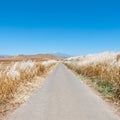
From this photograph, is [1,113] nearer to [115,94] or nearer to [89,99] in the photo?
[89,99]

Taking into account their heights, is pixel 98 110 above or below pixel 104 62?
below

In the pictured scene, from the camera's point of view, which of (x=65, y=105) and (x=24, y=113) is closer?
(x=24, y=113)

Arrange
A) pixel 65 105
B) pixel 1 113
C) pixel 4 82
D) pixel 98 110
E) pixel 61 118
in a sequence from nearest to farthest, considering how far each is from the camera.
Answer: pixel 61 118 < pixel 1 113 < pixel 98 110 < pixel 65 105 < pixel 4 82

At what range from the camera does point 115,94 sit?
37.9 feet

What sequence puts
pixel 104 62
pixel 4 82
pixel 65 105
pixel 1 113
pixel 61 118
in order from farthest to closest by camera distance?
pixel 104 62, pixel 4 82, pixel 65 105, pixel 1 113, pixel 61 118

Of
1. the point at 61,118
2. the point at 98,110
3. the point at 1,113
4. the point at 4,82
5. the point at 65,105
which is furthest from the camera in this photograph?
the point at 4,82

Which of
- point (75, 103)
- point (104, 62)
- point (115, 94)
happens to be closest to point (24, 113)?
point (75, 103)

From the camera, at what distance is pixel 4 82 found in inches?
429

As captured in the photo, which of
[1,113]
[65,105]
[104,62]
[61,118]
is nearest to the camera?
[61,118]

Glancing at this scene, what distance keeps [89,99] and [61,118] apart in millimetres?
3793

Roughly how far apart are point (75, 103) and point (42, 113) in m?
2.17

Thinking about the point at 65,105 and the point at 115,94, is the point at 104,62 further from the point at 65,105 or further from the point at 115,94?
the point at 65,105

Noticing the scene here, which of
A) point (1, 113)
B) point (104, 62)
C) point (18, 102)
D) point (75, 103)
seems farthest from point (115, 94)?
point (104, 62)

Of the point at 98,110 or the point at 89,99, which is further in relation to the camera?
the point at 89,99
